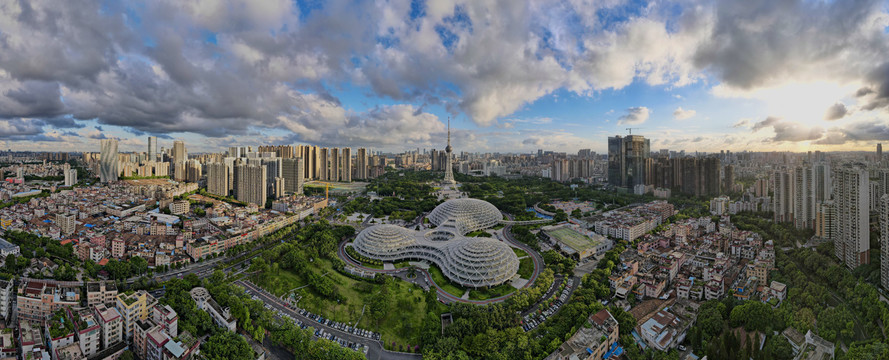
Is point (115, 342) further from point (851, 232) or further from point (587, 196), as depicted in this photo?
point (587, 196)

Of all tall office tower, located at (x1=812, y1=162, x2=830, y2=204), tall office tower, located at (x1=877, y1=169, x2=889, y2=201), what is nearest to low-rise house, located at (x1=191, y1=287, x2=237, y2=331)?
tall office tower, located at (x1=877, y1=169, x2=889, y2=201)

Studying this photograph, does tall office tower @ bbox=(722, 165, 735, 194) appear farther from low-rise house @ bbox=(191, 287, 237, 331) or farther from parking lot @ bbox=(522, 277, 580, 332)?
low-rise house @ bbox=(191, 287, 237, 331)

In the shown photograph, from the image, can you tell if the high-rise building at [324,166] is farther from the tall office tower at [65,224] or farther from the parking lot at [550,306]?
the parking lot at [550,306]

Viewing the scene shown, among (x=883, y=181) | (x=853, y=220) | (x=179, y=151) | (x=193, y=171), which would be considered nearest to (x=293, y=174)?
(x=193, y=171)

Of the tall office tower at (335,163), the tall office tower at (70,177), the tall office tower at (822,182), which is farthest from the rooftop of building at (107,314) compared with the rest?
the tall office tower at (335,163)

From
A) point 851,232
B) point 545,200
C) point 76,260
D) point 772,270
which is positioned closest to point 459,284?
point 772,270
